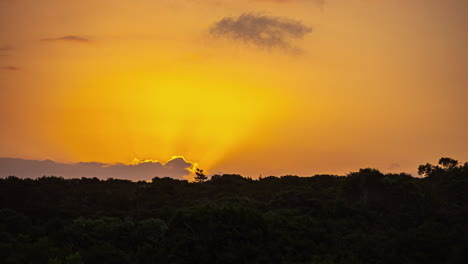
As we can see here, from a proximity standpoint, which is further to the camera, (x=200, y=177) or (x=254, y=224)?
(x=200, y=177)

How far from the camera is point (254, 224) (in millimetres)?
30781

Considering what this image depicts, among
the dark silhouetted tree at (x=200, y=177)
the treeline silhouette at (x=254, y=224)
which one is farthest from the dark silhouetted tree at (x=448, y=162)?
the dark silhouetted tree at (x=200, y=177)

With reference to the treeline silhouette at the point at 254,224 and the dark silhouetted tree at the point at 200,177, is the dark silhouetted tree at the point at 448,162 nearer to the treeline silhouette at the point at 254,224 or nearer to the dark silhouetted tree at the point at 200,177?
the treeline silhouette at the point at 254,224

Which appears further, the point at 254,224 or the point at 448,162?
the point at 448,162

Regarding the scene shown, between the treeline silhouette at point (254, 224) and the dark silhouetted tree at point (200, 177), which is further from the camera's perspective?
the dark silhouetted tree at point (200, 177)

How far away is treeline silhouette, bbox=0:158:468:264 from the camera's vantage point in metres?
28.1

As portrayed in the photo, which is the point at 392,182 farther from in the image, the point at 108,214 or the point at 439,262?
the point at 108,214

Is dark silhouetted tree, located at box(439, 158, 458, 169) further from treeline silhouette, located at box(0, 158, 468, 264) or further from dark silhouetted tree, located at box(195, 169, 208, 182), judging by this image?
dark silhouetted tree, located at box(195, 169, 208, 182)

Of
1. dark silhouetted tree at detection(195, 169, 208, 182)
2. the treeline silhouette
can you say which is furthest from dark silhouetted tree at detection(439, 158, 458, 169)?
dark silhouetted tree at detection(195, 169, 208, 182)

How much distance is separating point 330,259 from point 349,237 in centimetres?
580

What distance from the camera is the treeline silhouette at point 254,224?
2814 centimetres

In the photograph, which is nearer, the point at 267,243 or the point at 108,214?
the point at 267,243

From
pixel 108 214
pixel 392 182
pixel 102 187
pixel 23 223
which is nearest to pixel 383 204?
pixel 392 182

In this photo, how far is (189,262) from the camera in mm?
28750
